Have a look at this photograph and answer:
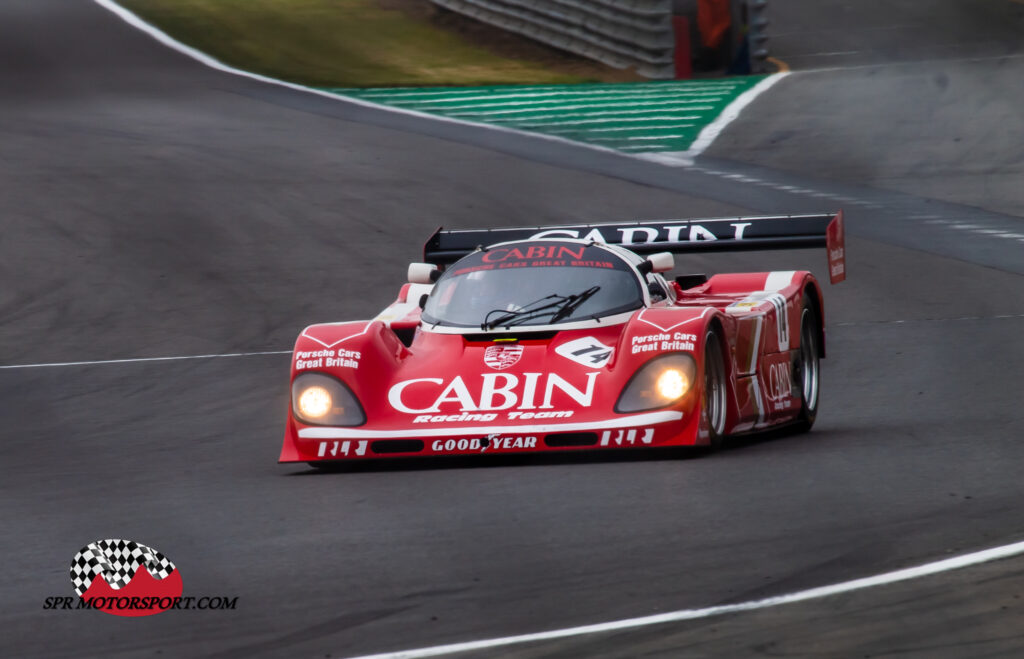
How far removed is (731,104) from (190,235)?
10.6 metres

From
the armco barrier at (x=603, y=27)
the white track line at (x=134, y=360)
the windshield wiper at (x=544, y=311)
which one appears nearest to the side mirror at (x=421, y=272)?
the windshield wiper at (x=544, y=311)

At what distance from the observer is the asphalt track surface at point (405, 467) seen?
5324 mm

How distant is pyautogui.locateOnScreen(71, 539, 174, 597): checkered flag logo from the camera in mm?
6004

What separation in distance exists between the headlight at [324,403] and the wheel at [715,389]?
176 cm

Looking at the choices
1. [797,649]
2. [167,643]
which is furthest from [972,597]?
[167,643]

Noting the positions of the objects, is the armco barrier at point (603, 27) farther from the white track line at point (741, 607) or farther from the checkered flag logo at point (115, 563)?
the white track line at point (741, 607)

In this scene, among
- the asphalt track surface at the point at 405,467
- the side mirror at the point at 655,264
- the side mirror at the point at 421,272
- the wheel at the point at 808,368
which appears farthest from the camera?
the wheel at the point at 808,368

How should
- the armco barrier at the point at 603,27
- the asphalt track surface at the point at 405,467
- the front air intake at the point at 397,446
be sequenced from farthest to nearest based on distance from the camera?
the armco barrier at the point at 603,27 → the front air intake at the point at 397,446 → the asphalt track surface at the point at 405,467

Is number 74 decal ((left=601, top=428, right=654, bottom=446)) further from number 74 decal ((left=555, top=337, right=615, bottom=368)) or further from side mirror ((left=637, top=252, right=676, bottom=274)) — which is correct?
side mirror ((left=637, top=252, right=676, bottom=274))

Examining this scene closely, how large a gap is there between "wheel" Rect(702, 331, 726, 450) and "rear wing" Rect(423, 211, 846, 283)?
211 centimetres

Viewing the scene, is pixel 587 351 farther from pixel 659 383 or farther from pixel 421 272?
pixel 421 272

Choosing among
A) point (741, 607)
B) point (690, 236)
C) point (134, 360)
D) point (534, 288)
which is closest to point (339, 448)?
point (534, 288)

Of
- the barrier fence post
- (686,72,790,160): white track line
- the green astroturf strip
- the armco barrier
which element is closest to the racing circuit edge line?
(686,72,790,160): white track line

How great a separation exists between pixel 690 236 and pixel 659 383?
3089mm
